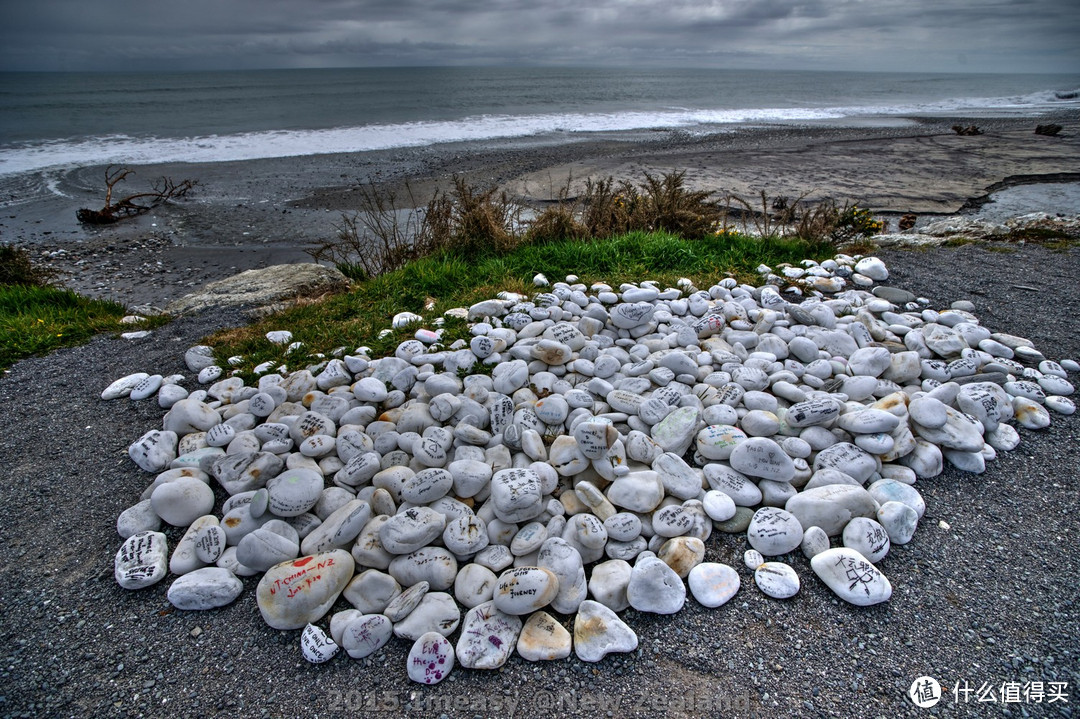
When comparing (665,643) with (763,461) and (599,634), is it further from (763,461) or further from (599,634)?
(763,461)

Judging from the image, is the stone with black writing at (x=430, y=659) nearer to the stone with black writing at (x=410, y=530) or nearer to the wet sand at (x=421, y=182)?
the stone with black writing at (x=410, y=530)

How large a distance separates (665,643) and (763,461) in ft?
2.94

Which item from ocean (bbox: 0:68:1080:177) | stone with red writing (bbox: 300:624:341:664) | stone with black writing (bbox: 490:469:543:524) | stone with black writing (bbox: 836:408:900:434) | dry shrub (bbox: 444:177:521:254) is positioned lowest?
stone with red writing (bbox: 300:624:341:664)

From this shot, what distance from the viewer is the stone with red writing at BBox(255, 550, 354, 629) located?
69.3 inches

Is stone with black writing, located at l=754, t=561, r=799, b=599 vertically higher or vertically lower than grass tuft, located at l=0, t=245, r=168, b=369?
lower

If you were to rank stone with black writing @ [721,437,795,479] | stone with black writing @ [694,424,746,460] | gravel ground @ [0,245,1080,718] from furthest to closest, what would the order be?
stone with black writing @ [694,424,746,460] → stone with black writing @ [721,437,795,479] → gravel ground @ [0,245,1080,718]

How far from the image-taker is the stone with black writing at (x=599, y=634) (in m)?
1.67

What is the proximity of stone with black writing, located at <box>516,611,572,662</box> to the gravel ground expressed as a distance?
4 cm

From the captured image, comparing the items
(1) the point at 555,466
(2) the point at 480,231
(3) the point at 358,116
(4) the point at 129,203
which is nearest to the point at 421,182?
(4) the point at 129,203

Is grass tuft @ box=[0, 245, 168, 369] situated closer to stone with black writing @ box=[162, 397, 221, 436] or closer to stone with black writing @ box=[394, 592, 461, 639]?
stone with black writing @ box=[162, 397, 221, 436]

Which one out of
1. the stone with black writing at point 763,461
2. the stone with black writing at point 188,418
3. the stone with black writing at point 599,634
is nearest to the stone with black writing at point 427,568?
the stone with black writing at point 599,634

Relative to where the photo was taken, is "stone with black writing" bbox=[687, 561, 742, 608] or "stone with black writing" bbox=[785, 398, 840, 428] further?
"stone with black writing" bbox=[785, 398, 840, 428]

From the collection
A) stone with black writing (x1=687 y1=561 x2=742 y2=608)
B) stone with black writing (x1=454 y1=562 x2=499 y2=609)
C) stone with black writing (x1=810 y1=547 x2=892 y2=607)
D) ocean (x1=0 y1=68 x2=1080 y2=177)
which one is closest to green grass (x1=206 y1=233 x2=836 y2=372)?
stone with black writing (x1=454 y1=562 x2=499 y2=609)

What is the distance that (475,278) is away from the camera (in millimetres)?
4191
